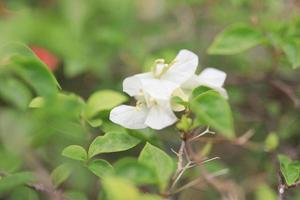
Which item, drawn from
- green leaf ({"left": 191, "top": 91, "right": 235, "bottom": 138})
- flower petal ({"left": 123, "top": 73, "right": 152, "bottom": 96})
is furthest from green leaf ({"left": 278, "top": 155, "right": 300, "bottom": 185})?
flower petal ({"left": 123, "top": 73, "right": 152, "bottom": 96})

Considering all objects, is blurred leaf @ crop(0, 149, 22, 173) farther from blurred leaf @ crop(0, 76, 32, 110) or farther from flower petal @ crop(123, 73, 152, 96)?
flower petal @ crop(123, 73, 152, 96)

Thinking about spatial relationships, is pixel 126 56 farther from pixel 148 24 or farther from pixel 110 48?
pixel 148 24

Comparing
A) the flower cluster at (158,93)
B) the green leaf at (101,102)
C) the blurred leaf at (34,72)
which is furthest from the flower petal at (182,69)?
the blurred leaf at (34,72)

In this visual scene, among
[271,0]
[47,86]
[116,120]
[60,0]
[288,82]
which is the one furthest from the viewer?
[60,0]

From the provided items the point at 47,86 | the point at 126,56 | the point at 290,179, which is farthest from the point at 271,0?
the point at 47,86

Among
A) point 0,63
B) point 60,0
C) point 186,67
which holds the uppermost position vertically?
point 0,63

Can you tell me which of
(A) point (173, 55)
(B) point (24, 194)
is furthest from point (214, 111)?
(A) point (173, 55)
